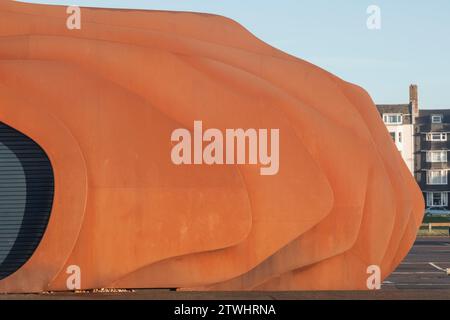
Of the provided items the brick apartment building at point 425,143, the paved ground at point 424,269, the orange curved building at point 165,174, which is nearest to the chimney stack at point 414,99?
the brick apartment building at point 425,143

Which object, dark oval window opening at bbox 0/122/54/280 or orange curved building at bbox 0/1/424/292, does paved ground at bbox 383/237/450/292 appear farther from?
dark oval window opening at bbox 0/122/54/280

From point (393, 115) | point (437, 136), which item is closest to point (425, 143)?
point (437, 136)

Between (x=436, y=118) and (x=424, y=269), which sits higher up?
(x=436, y=118)

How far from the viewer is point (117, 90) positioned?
65.5 ft

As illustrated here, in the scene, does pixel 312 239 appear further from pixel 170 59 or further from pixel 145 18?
pixel 145 18

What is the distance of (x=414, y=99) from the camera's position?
92.6m

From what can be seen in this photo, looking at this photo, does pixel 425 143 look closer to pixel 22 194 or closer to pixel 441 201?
pixel 441 201

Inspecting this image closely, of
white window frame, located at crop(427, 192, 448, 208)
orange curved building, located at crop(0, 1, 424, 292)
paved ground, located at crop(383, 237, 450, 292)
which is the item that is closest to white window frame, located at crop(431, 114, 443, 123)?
white window frame, located at crop(427, 192, 448, 208)

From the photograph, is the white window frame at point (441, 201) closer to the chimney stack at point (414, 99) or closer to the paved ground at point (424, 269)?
the chimney stack at point (414, 99)

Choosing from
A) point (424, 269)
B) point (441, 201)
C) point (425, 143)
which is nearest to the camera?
point (424, 269)

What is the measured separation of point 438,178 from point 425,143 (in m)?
3.95

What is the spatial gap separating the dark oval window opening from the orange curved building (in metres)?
0.02
